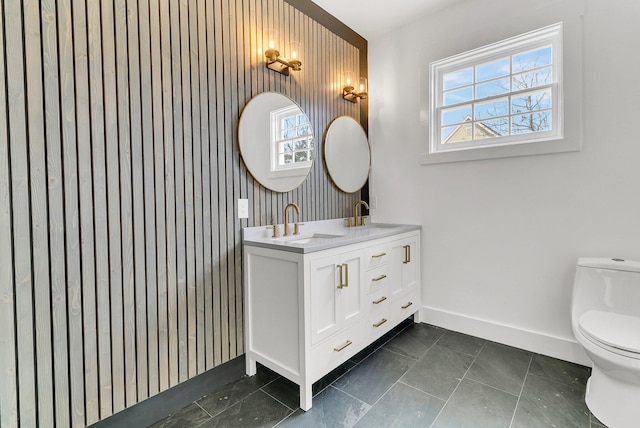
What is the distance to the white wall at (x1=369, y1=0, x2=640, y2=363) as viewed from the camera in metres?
1.86

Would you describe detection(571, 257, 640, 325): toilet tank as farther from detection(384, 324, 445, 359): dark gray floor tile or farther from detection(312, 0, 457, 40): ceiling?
A: detection(312, 0, 457, 40): ceiling

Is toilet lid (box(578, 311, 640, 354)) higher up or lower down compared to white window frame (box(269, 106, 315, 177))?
lower down

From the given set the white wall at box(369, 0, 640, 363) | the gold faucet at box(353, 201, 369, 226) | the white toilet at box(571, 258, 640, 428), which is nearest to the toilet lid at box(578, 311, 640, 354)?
the white toilet at box(571, 258, 640, 428)

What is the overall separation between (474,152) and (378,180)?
932mm

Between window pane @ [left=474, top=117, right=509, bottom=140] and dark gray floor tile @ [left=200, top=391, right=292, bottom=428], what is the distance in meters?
2.45

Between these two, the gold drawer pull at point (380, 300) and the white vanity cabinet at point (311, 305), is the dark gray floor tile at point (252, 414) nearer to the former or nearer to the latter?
the white vanity cabinet at point (311, 305)

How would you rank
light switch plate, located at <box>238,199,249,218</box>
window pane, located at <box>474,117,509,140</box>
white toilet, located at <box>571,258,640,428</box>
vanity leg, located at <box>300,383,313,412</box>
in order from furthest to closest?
window pane, located at <box>474,117,509,140</box> → light switch plate, located at <box>238,199,249,218</box> → vanity leg, located at <box>300,383,313,412</box> → white toilet, located at <box>571,258,640,428</box>

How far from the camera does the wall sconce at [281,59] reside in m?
2.07

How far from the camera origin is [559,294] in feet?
6.82

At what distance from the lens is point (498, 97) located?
234 centimetres

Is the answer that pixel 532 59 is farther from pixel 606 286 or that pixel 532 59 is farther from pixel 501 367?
pixel 501 367

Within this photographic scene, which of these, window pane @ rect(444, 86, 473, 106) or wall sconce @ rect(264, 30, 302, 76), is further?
window pane @ rect(444, 86, 473, 106)

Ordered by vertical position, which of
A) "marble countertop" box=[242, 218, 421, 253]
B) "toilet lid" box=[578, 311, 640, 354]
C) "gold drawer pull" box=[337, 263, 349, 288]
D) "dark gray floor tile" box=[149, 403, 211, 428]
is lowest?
"dark gray floor tile" box=[149, 403, 211, 428]

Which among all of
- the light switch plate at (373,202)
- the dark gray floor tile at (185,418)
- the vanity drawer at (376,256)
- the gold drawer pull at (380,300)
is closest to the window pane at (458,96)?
the light switch plate at (373,202)
